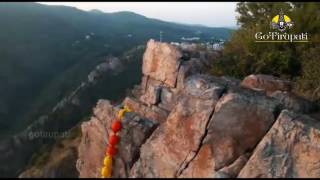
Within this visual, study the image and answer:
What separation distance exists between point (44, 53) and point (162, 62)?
9762cm

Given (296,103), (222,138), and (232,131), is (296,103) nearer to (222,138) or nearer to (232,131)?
(232,131)

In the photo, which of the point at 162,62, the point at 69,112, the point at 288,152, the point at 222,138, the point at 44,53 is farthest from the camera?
the point at 44,53

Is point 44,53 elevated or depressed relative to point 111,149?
depressed

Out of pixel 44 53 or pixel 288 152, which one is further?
pixel 44 53

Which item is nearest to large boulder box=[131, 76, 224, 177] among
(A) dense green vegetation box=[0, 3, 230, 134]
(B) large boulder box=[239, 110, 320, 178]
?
(B) large boulder box=[239, 110, 320, 178]

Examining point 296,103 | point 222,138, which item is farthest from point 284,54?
point 222,138

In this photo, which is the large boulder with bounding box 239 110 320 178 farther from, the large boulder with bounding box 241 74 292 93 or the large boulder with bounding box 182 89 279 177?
the large boulder with bounding box 241 74 292 93

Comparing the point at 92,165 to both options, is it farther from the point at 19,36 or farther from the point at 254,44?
the point at 19,36

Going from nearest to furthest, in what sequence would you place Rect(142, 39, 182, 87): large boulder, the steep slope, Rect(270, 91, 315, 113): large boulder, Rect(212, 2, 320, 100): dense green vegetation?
Rect(270, 91, 315, 113): large boulder → Rect(212, 2, 320, 100): dense green vegetation → Rect(142, 39, 182, 87): large boulder → the steep slope

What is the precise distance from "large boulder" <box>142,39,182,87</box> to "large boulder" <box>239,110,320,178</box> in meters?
8.59

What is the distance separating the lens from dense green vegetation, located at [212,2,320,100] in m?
17.9

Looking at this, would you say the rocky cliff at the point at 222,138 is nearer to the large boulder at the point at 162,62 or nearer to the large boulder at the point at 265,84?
the large boulder at the point at 265,84

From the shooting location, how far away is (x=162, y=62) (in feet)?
71.5

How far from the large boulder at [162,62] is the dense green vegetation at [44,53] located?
35.9 metres
